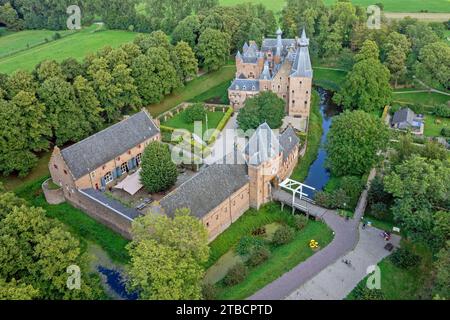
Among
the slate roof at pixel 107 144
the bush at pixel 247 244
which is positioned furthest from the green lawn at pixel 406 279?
the slate roof at pixel 107 144

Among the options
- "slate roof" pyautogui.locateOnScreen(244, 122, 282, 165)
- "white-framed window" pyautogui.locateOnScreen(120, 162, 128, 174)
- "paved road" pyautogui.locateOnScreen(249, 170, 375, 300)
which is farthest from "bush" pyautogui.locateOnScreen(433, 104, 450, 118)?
"white-framed window" pyautogui.locateOnScreen(120, 162, 128, 174)

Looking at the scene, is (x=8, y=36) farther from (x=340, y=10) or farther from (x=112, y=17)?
(x=340, y=10)

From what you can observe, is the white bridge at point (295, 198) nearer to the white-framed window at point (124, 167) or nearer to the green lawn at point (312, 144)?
the green lawn at point (312, 144)

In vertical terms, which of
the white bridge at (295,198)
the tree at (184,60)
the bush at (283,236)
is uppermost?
the tree at (184,60)

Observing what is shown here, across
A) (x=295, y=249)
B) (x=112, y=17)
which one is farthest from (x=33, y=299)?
(x=112, y=17)

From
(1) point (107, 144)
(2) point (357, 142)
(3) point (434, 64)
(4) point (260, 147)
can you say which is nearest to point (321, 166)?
(2) point (357, 142)
